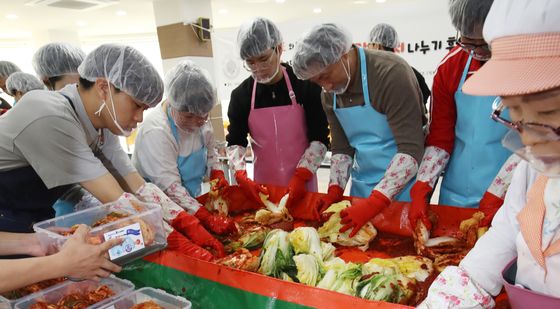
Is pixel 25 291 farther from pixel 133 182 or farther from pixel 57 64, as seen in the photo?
pixel 57 64

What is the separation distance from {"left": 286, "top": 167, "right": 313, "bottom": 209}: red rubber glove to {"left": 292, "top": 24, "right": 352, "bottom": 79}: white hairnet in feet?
2.46

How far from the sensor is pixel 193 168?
2.70 meters

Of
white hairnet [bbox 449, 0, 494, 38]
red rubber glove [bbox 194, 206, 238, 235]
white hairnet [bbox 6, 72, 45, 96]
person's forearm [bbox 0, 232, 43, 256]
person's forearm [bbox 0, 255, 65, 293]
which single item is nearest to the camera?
person's forearm [bbox 0, 255, 65, 293]

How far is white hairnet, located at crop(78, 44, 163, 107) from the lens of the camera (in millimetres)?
1846

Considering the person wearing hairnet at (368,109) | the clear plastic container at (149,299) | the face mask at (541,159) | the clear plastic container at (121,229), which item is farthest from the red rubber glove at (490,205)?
the clear plastic container at (121,229)

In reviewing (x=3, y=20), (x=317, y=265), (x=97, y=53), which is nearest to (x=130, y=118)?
(x=97, y=53)

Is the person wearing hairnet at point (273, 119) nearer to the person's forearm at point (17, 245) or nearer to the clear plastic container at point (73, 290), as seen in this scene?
the clear plastic container at point (73, 290)

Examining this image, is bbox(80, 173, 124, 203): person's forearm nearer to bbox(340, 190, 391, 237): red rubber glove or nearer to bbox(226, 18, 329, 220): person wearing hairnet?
bbox(226, 18, 329, 220): person wearing hairnet

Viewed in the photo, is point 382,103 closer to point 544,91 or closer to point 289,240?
point 289,240

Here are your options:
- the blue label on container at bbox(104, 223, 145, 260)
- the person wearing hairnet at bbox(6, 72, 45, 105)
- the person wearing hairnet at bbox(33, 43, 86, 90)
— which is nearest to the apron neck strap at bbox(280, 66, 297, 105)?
the blue label on container at bbox(104, 223, 145, 260)

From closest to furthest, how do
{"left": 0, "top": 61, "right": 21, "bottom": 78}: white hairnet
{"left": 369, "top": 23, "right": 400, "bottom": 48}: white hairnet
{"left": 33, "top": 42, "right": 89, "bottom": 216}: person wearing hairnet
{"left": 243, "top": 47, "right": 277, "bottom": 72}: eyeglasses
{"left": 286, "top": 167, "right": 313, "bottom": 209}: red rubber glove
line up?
{"left": 286, "top": 167, "right": 313, "bottom": 209}: red rubber glove → {"left": 243, "top": 47, "right": 277, "bottom": 72}: eyeglasses → {"left": 33, "top": 42, "right": 89, "bottom": 216}: person wearing hairnet → {"left": 369, "top": 23, "right": 400, "bottom": 48}: white hairnet → {"left": 0, "top": 61, "right": 21, "bottom": 78}: white hairnet

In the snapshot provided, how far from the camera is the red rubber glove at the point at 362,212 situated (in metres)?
2.00

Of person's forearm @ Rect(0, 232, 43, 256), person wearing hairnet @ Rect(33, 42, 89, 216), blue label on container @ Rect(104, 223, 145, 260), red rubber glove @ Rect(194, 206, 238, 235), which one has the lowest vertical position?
red rubber glove @ Rect(194, 206, 238, 235)

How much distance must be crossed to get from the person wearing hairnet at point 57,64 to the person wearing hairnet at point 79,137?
1.42m
